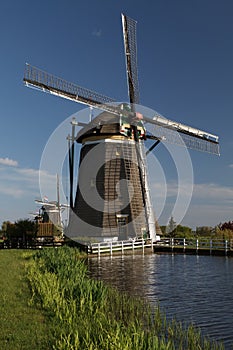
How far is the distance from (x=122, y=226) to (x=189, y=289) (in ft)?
47.5

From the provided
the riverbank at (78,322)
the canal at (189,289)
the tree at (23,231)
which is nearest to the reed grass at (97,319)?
the riverbank at (78,322)

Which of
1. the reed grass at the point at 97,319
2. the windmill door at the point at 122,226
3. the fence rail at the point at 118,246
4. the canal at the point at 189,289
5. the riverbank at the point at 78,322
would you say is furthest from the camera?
the windmill door at the point at 122,226

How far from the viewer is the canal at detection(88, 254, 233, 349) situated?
26.0ft

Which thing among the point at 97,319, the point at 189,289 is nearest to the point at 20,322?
the point at 97,319

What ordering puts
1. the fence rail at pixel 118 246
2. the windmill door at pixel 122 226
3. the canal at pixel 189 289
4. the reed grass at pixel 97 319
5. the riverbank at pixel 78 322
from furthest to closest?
the windmill door at pixel 122 226 < the fence rail at pixel 118 246 < the canal at pixel 189 289 < the reed grass at pixel 97 319 < the riverbank at pixel 78 322

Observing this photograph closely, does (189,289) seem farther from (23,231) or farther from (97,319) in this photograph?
(23,231)

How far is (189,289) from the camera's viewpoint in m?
11.8

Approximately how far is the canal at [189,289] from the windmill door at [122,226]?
756cm

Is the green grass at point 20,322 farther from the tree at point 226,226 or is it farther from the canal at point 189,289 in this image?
the tree at point 226,226

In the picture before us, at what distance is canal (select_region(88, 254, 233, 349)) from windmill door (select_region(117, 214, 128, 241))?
7561 millimetres

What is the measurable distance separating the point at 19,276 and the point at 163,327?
18.6ft

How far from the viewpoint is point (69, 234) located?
1083 inches

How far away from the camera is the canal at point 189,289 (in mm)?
7934

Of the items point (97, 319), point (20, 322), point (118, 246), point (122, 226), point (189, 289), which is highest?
point (122, 226)
